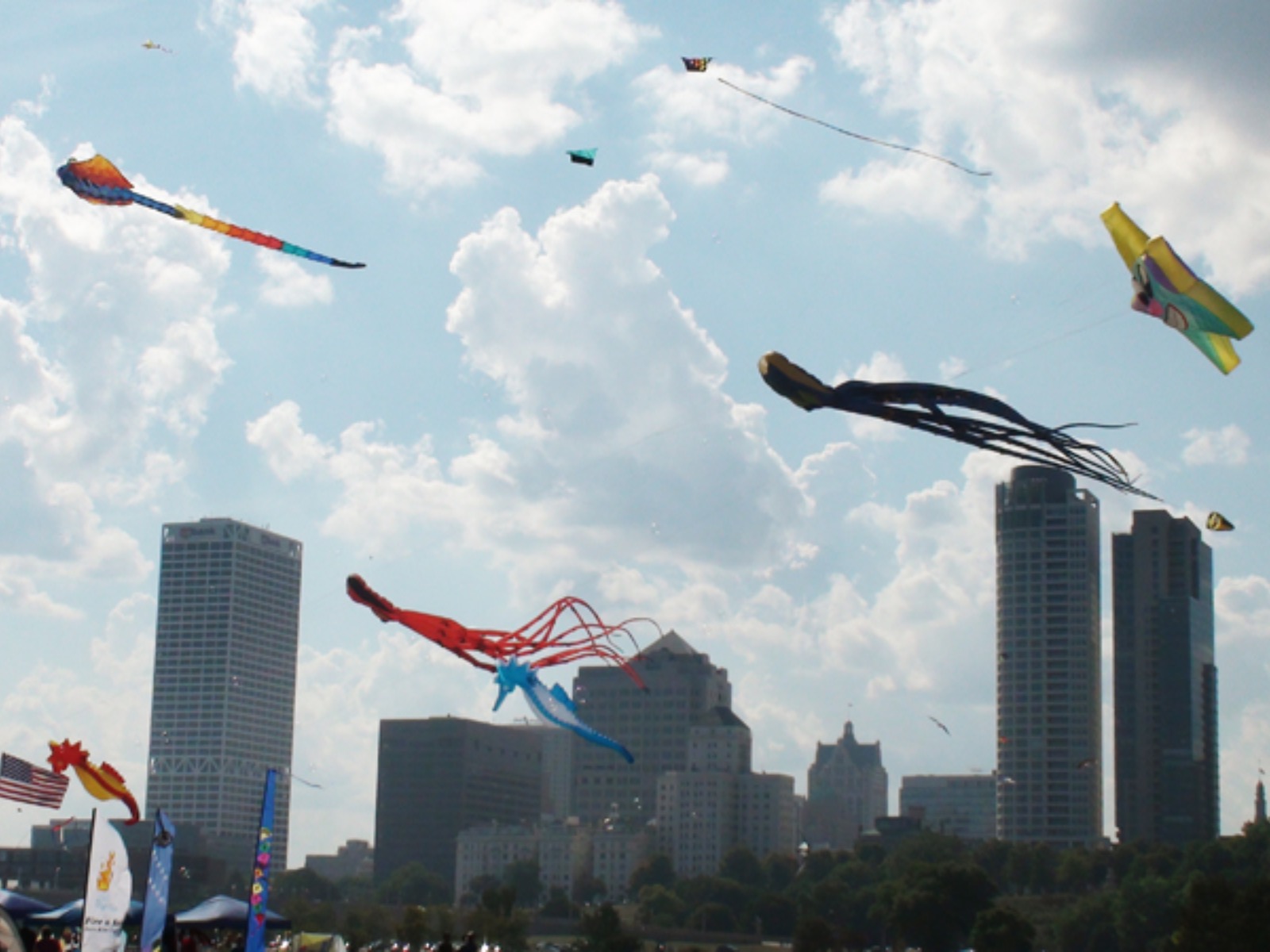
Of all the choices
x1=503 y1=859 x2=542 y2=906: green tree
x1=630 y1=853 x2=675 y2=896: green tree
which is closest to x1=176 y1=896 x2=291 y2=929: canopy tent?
x1=630 y1=853 x2=675 y2=896: green tree

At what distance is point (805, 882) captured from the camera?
16350 cm

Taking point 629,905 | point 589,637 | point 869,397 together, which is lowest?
point 629,905

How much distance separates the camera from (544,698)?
44.5m

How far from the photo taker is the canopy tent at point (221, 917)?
44.1 metres

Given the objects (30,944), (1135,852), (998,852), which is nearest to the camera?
(30,944)

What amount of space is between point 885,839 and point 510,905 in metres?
72.4

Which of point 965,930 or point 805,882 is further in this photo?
point 805,882

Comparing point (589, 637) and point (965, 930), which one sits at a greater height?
point (589, 637)

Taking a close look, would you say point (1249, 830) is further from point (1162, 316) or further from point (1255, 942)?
point (1162, 316)

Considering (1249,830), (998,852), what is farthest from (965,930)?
(998,852)

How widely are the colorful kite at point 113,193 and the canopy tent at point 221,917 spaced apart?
16690 millimetres

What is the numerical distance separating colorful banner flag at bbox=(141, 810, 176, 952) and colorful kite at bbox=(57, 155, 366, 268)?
13.2 metres

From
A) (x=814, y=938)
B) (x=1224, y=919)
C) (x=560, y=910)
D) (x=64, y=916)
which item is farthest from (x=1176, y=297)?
(x=560, y=910)

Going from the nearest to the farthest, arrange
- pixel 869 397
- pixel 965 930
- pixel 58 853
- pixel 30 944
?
pixel 869 397 < pixel 30 944 < pixel 965 930 < pixel 58 853
